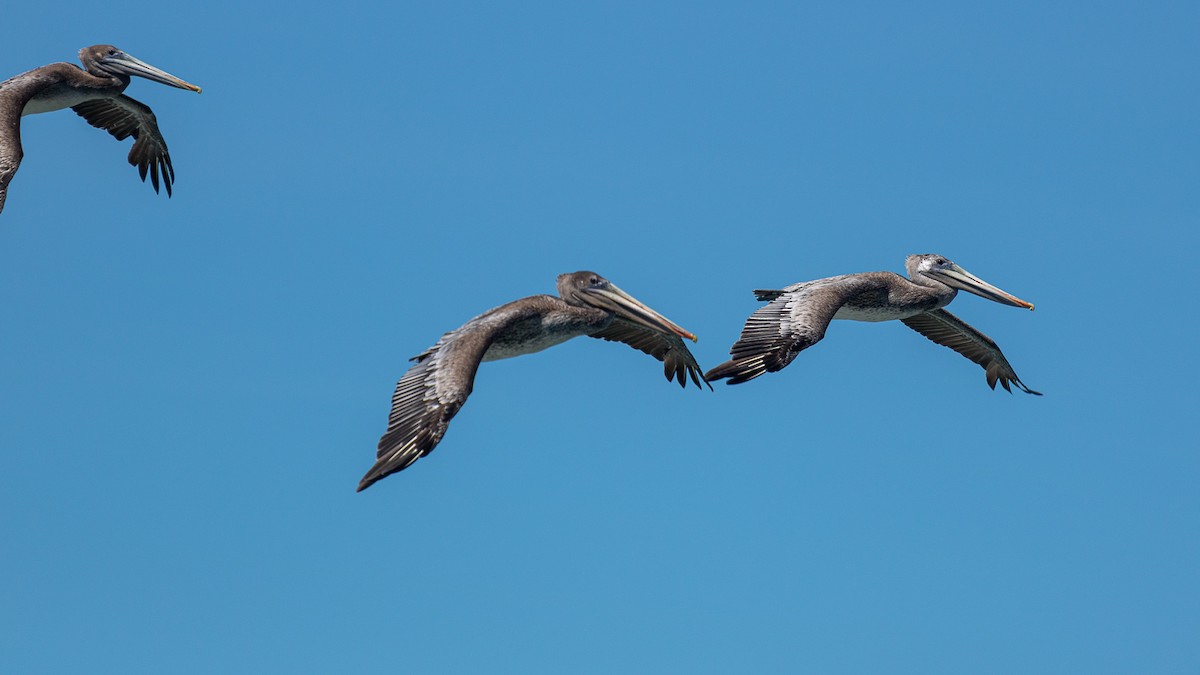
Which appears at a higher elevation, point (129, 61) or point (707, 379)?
point (129, 61)

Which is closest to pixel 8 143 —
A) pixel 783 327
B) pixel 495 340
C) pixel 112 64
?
pixel 112 64

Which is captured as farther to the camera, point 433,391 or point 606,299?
point 606,299

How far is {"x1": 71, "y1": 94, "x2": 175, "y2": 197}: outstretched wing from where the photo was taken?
104ft

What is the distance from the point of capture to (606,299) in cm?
2420

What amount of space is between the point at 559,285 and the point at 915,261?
6.97m

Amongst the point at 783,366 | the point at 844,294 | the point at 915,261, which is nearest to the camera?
the point at 783,366

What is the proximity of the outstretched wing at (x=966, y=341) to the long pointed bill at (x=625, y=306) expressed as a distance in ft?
21.9

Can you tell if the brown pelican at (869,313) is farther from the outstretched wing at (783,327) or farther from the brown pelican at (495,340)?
the brown pelican at (495,340)

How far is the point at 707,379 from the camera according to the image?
78.9ft

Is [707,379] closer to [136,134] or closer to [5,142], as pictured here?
[5,142]

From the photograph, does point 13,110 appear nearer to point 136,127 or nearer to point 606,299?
point 136,127

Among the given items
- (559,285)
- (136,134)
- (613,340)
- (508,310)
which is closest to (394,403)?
(508,310)

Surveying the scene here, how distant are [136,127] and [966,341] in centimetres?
1420

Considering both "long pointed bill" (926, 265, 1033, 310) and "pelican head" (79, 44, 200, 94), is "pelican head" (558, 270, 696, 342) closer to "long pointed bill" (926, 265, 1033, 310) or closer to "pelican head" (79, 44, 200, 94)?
"long pointed bill" (926, 265, 1033, 310)
